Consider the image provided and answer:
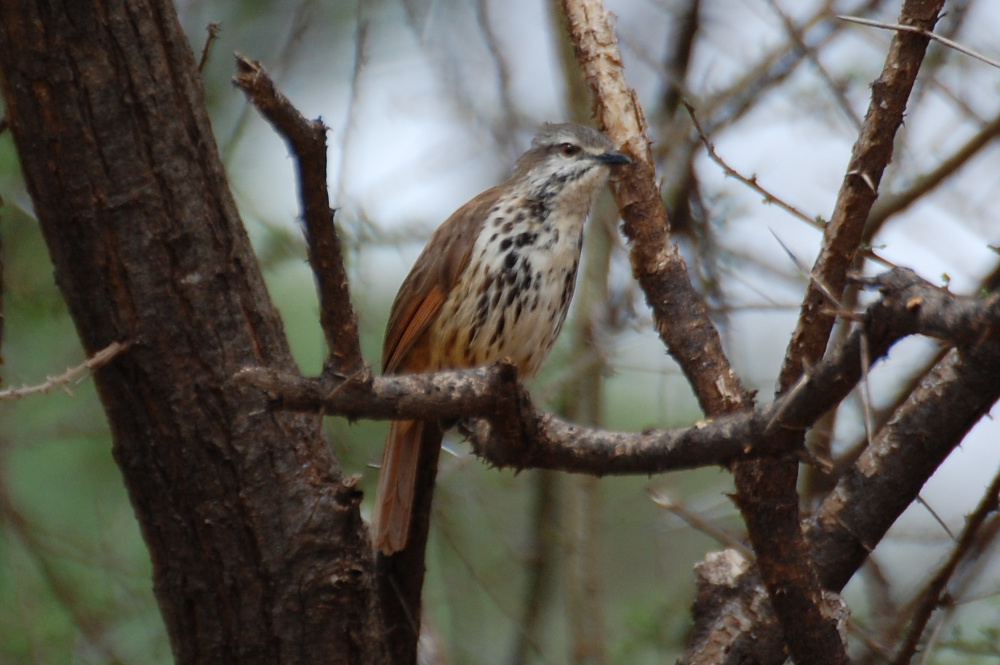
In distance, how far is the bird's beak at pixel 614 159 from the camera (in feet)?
13.0

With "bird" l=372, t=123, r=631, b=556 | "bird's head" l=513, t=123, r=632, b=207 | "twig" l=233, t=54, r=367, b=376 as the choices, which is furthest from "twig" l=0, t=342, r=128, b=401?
"bird's head" l=513, t=123, r=632, b=207

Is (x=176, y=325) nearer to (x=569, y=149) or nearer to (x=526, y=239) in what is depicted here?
(x=526, y=239)

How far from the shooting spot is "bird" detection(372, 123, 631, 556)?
429cm

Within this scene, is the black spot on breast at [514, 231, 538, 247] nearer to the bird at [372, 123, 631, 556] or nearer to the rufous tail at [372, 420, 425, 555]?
the bird at [372, 123, 631, 556]

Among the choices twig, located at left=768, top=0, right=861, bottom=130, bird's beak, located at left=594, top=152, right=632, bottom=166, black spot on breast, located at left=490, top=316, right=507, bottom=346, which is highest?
twig, located at left=768, top=0, right=861, bottom=130

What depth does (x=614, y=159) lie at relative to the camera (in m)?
4.02

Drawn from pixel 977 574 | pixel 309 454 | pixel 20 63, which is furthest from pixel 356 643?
pixel 977 574

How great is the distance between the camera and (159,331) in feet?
10.2

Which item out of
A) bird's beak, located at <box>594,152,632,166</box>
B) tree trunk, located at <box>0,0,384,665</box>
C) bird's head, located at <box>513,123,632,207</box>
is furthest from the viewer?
bird's head, located at <box>513,123,632,207</box>

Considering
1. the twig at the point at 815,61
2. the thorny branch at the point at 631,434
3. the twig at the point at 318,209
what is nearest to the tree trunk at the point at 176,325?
the thorny branch at the point at 631,434

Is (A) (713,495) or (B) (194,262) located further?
(A) (713,495)

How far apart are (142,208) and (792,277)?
10.5 feet

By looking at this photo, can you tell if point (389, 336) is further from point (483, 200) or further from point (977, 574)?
point (977, 574)

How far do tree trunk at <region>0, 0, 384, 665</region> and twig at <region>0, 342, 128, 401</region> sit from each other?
0.23ft
